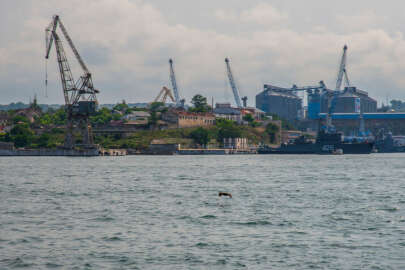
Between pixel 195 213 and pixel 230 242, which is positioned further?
pixel 195 213

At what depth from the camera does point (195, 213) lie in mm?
45812

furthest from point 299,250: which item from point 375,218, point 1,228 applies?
point 1,228

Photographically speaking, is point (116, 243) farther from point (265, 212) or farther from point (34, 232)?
point (265, 212)

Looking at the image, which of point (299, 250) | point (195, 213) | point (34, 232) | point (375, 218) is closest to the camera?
point (299, 250)

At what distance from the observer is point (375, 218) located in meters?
43.0

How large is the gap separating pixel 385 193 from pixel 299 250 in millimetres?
31002

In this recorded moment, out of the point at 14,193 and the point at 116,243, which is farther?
the point at 14,193

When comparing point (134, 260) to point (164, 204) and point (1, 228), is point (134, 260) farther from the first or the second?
point (164, 204)

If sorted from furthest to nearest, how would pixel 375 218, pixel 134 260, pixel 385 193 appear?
pixel 385 193 → pixel 375 218 → pixel 134 260

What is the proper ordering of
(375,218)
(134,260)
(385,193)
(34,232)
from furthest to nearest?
(385,193) → (375,218) → (34,232) → (134,260)

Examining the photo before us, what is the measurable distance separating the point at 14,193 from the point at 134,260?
34.3 metres

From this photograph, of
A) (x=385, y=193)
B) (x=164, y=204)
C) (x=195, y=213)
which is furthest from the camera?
(x=385, y=193)

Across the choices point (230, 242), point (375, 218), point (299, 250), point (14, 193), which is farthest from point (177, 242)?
point (14, 193)

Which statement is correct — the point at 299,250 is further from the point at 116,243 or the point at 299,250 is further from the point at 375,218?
the point at 375,218
